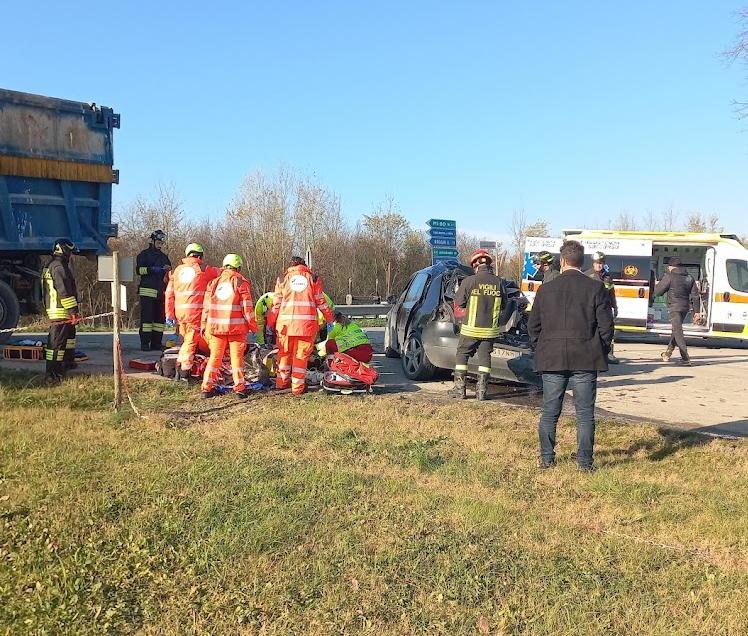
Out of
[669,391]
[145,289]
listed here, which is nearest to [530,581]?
[669,391]

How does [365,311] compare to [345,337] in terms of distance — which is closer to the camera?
[345,337]

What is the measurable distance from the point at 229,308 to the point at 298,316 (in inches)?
30.9

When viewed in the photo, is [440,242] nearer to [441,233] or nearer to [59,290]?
[441,233]

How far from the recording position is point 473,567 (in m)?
3.66

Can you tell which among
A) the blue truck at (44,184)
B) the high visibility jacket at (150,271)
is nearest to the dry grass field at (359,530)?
the blue truck at (44,184)

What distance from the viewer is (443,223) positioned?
20188mm

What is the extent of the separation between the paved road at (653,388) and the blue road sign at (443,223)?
715cm

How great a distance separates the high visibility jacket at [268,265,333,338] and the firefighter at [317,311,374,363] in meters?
0.74

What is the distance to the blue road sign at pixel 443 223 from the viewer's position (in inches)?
779

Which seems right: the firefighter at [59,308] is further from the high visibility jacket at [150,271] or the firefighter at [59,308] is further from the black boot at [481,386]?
the black boot at [481,386]

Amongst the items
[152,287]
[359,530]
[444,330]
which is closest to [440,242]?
[152,287]

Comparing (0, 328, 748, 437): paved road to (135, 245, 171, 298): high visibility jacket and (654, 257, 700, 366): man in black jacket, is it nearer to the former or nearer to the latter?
(654, 257, 700, 366): man in black jacket

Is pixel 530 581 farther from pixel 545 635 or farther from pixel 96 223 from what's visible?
pixel 96 223

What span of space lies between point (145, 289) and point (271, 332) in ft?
10.7
